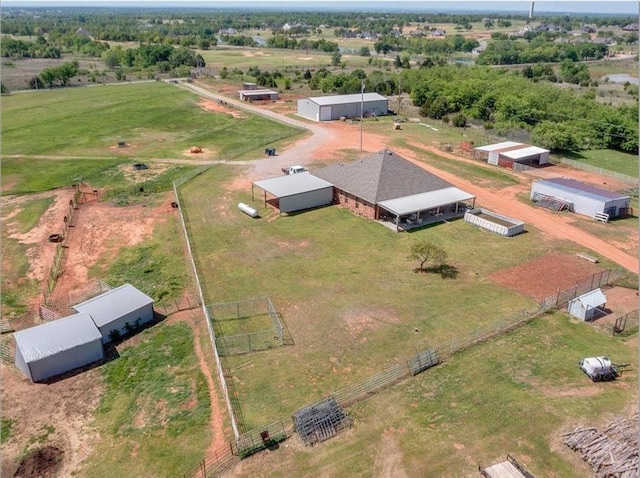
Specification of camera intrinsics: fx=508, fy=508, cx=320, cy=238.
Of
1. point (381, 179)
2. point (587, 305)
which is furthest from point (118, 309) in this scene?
point (587, 305)

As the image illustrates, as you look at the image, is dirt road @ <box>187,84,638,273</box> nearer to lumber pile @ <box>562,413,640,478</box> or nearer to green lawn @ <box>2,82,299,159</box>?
green lawn @ <box>2,82,299,159</box>

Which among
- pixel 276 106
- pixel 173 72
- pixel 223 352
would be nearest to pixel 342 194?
pixel 223 352

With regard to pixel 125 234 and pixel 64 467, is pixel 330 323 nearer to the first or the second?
pixel 64 467

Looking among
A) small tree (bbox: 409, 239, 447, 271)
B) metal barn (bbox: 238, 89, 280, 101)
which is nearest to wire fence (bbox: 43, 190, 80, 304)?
small tree (bbox: 409, 239, 447, 271)

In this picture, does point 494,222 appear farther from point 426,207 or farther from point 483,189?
point 483,189

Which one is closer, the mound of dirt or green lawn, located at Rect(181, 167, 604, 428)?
the mound of dirt

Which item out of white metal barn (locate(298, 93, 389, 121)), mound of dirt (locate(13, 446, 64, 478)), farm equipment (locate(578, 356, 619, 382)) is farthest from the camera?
white metal barn (locate(298, 93, 389, 121))
